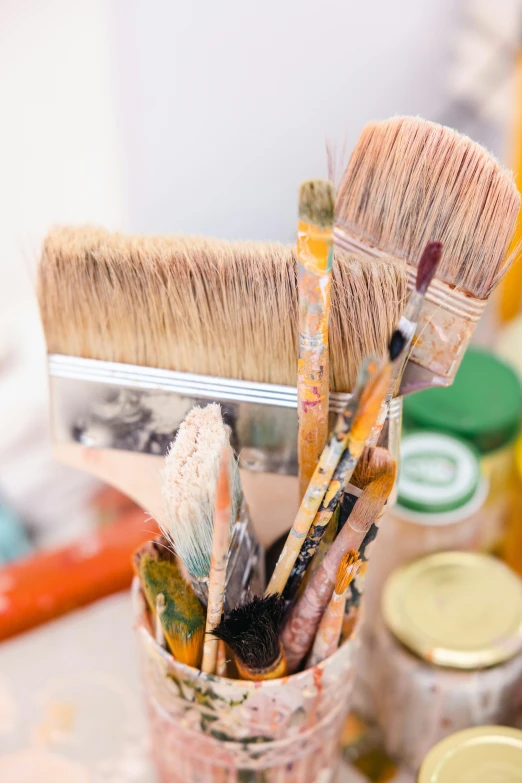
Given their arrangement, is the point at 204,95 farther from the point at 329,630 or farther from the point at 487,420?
the point at 329,630

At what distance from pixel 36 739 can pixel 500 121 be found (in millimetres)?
700

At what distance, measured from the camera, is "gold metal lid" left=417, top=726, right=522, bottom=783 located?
14.9 inches

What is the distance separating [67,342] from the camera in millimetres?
375

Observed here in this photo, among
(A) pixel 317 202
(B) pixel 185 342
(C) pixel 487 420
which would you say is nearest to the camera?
(A) pixel 317 202

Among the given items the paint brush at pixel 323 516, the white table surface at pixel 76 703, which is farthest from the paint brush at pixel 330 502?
the white table surface at pixel 76 703

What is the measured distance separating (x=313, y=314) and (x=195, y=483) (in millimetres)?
85

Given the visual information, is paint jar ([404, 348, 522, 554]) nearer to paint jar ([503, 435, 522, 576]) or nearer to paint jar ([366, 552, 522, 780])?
paint jar ([503, 435, 522, 576])

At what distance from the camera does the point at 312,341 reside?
0.30 m

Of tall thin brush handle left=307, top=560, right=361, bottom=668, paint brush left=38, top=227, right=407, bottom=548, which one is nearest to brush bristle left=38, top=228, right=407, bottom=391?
paint brush left=38, top=227, right=407, bottom=548

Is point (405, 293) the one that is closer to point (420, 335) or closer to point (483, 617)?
point (420, 335)

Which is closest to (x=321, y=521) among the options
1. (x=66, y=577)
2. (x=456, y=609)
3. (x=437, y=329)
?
(x=437, y=329)

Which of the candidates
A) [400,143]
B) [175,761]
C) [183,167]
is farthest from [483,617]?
[183,167]

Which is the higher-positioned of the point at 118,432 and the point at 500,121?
the point at 500,121

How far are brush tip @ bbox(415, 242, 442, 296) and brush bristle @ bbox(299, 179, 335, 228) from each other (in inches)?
1.8
